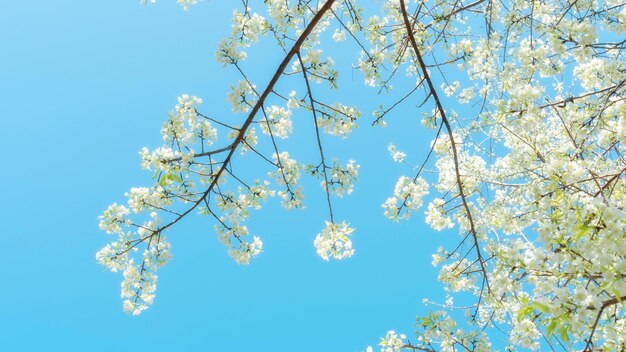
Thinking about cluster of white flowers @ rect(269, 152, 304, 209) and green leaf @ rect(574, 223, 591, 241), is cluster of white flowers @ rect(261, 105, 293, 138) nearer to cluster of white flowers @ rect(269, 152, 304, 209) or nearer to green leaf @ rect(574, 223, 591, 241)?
cluster of white flowers @ rect(269, 152, 304, 209)

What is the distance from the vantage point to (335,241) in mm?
3891

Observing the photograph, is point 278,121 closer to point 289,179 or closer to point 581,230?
point 289,179

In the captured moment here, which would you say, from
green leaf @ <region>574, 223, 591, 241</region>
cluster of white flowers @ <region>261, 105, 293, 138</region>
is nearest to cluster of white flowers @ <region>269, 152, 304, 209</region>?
cluster of white flowers @ <region>261, 105, 293, 138</region>

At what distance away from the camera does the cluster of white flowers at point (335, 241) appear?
385 cm

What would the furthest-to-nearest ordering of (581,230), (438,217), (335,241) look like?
(438,217)
(335,241)
(581,230)

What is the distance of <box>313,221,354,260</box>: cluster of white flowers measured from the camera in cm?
385

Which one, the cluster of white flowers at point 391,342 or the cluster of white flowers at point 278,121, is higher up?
the cluster of white flowers at point 278,121

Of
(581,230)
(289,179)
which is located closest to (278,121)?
(289,179)

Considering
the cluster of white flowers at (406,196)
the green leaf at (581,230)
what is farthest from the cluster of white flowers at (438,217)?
the green leaf at (581,230)

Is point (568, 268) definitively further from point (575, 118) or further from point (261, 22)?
point (575, 118)

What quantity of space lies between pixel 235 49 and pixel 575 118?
4.19 metres

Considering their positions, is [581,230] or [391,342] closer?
[581,230]

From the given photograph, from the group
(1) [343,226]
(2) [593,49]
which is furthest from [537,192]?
(2) [593,49]

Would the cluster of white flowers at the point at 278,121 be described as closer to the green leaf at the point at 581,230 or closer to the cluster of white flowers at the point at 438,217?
the cluster of white flowers at the point at 438,217
